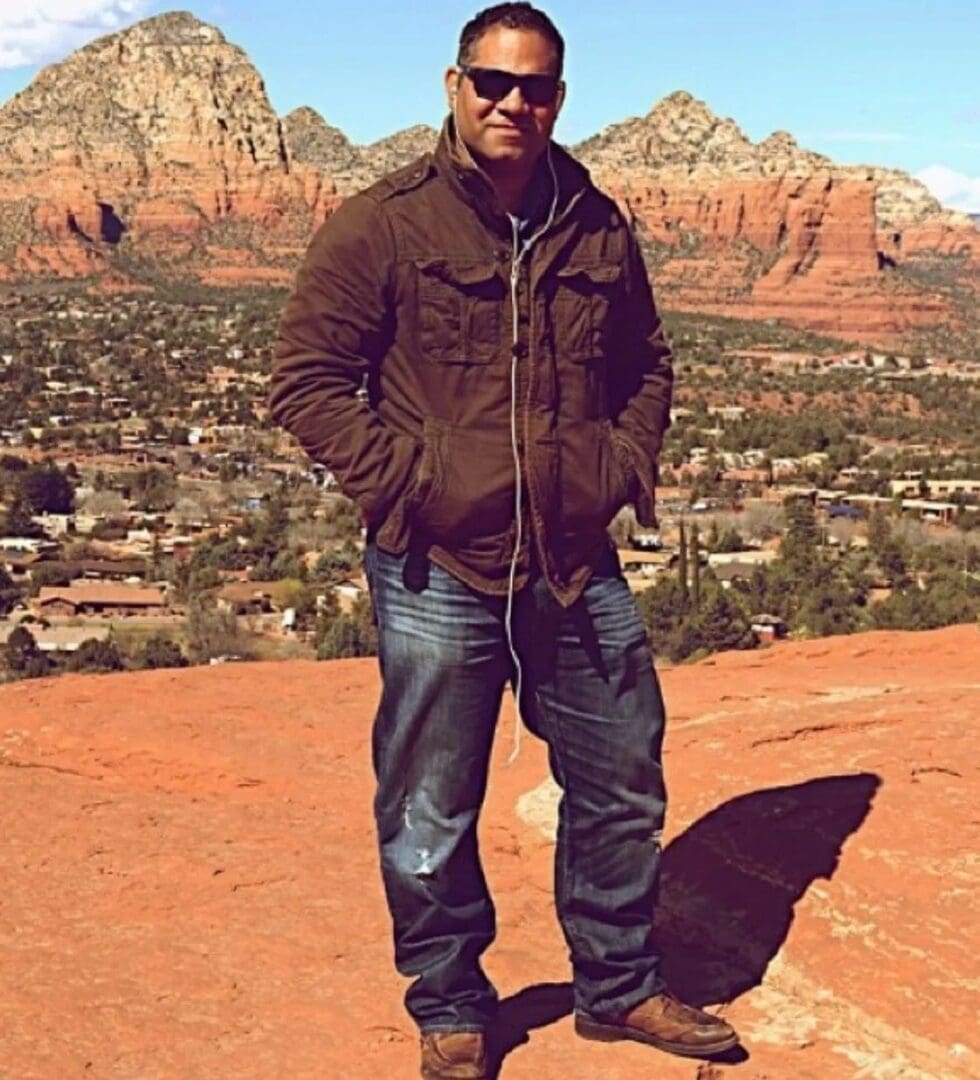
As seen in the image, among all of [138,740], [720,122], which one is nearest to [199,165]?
[720,122]

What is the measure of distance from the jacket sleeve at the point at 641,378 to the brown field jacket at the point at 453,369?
120mm

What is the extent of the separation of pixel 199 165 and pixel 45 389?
55.6 metres

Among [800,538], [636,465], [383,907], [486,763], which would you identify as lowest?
[800,538]

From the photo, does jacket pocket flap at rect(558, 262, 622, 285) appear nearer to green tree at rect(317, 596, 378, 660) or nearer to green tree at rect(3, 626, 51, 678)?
green tree at rect(317, 596, 378, 660)

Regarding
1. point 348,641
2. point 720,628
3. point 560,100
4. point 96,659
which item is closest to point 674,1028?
point 560,100

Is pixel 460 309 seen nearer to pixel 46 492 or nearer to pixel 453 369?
pixel 453 369

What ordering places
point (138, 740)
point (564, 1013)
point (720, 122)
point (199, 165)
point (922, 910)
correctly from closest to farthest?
1. point (564, 1013)
2. point (922, 910)
3. point (138, 740)
4. point (199, 165)
5. point (720, 122)

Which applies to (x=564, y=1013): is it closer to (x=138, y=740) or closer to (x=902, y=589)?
(x=138, y=740)

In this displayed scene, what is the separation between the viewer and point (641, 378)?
149 inches

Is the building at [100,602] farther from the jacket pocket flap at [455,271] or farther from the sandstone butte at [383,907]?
the jacket pocket flap at [455,271]

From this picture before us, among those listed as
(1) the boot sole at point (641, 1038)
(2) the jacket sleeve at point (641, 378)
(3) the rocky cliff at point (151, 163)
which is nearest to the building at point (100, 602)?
(1) the boot sole at point (641, 1038)

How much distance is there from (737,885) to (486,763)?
1.48 meters

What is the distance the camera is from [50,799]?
6.40m

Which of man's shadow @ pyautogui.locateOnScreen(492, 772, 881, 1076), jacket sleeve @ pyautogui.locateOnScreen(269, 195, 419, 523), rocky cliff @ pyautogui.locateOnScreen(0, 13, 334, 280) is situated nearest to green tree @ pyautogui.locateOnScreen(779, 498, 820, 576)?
man's shadow @ pyautogui.locateOnScreen(492, 772, 881, 1076)
